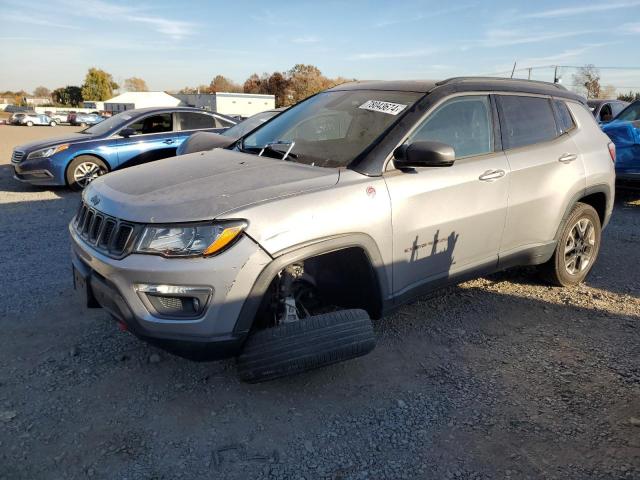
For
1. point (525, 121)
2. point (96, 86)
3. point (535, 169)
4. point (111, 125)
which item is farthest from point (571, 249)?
point (96, 86)

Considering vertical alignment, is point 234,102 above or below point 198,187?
above

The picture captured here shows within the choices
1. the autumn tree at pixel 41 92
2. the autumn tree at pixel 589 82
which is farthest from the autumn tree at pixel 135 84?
the autumn tree at pixel 589 82

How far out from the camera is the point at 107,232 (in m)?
2.79

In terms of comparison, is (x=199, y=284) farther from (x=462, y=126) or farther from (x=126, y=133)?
(x=126, y=133)

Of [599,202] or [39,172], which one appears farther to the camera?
[39,172]

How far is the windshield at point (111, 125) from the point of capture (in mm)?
9008

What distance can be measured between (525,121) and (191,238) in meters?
2.92

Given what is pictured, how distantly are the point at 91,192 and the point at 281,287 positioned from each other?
1362 millimetres

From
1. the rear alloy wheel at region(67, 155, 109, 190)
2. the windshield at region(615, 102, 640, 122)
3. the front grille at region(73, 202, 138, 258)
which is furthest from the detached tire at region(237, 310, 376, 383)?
the windshield at region(615, 102, 640, 122)

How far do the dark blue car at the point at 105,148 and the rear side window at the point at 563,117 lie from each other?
21.3ft

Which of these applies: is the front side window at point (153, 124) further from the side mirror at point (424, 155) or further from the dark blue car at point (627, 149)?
the dark blue car at point (627, 149)

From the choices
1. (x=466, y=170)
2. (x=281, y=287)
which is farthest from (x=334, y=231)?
(x=466, y=170)

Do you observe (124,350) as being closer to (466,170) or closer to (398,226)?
(398,226)

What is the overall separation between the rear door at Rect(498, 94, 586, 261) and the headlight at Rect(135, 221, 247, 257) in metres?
2.26
